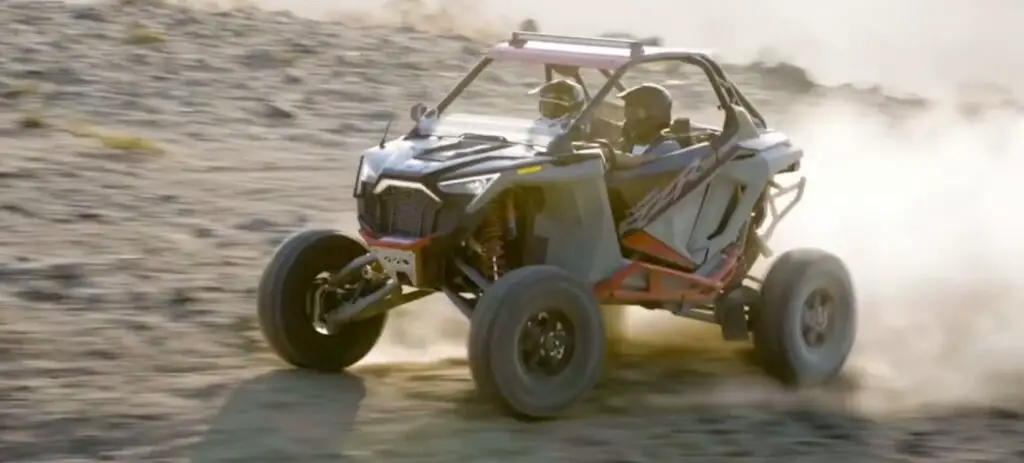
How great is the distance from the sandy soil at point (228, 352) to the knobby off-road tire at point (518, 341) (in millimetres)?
137

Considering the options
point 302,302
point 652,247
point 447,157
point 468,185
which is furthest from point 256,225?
point 468,185

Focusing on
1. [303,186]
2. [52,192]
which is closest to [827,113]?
[303,186]

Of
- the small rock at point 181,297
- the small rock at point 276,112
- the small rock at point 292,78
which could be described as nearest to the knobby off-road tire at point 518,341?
the small rock at point 181,297

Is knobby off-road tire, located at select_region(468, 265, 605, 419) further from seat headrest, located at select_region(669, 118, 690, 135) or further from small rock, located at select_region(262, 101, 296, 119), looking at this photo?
small rock, located at select_region(262, 101, 296, 119)

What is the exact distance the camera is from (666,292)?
10070 millimetres

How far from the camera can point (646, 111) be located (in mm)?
10203

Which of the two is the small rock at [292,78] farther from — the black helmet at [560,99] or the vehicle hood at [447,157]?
the vehicle hood at [447,157]

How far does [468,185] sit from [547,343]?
32.3 inches

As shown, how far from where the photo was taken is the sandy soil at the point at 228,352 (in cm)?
879

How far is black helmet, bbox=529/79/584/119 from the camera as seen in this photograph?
10008 millimetres

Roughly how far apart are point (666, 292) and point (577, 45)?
4.48 ft

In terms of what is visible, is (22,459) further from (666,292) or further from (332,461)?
(666,292)

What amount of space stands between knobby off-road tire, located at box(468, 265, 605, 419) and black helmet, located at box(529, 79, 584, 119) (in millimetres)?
1179

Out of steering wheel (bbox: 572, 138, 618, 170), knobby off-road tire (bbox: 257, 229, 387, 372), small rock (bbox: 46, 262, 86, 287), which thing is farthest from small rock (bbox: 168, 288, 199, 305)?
steering wheel (bbox: 572, 138, 618, 170)
